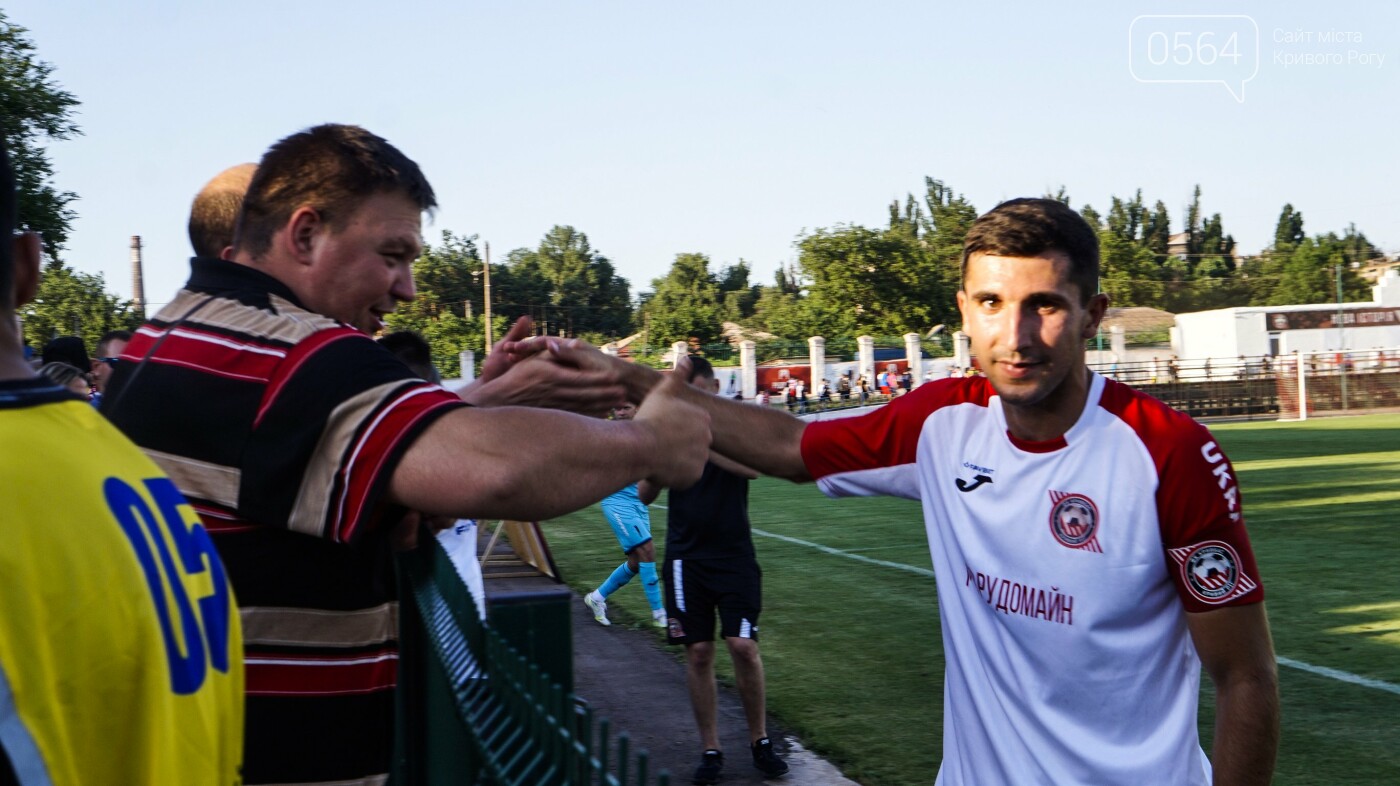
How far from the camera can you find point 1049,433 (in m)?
2.64

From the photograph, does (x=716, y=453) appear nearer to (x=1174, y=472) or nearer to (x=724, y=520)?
(x=1174, y=472)

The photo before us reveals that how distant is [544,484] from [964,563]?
1306 millimetres

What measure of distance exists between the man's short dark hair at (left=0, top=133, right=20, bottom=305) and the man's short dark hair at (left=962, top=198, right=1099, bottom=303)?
192cm

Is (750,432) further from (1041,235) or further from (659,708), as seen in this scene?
(659,708)

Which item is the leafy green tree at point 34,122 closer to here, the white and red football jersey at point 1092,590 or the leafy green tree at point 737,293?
the white and red football jersey at point 1092,590

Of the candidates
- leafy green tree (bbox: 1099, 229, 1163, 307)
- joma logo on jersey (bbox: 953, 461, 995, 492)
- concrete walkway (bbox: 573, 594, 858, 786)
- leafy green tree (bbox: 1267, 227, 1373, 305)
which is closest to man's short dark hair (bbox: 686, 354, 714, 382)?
concrete walkway (bbox: 573, 594, 858, 786)

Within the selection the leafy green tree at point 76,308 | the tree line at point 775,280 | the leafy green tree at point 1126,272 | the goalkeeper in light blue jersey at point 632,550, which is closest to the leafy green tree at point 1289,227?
the tree line at point 775,280

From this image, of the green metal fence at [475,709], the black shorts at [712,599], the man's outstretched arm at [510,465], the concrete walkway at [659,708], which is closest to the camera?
the green metal fence at [475,709]

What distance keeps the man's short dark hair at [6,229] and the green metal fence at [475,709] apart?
767 mm

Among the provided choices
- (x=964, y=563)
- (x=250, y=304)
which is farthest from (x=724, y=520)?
(x=250, y=304)

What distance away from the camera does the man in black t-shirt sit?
266 inches

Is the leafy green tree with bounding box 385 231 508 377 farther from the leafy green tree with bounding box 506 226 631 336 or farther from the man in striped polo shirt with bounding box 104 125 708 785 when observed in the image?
the man in striped polo shirt with bounding box 104 125 708 785

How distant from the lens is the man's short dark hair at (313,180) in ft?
6.98

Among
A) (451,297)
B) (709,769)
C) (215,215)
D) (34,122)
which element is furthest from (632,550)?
(451,297)
